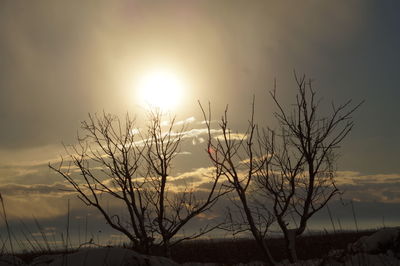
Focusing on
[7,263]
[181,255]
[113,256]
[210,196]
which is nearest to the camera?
[113,256]

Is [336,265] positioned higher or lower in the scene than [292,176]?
lower

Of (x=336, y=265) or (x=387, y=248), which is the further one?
(x=387, y=248)

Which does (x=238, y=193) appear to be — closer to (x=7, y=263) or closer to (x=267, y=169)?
(x=267, y=169)

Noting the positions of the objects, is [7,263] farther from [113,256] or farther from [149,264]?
[149,264]

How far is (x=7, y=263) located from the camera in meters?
5.75

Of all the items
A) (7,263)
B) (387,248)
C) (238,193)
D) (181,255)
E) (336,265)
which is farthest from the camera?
(181,255)

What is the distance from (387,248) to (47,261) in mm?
7891

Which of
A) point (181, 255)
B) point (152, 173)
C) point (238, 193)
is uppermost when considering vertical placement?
point (152, 173)

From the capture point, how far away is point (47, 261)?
17.6 ft

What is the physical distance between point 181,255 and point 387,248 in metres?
13.0

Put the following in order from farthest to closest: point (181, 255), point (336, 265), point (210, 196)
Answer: point (181, 255) < point (210, 196) < point (336, 265)

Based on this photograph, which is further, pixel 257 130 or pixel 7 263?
pixel 257 130

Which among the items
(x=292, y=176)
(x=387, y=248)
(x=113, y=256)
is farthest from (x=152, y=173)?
(x=113, y=256)

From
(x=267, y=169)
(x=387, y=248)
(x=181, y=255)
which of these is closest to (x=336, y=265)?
(x=387, y=248)
